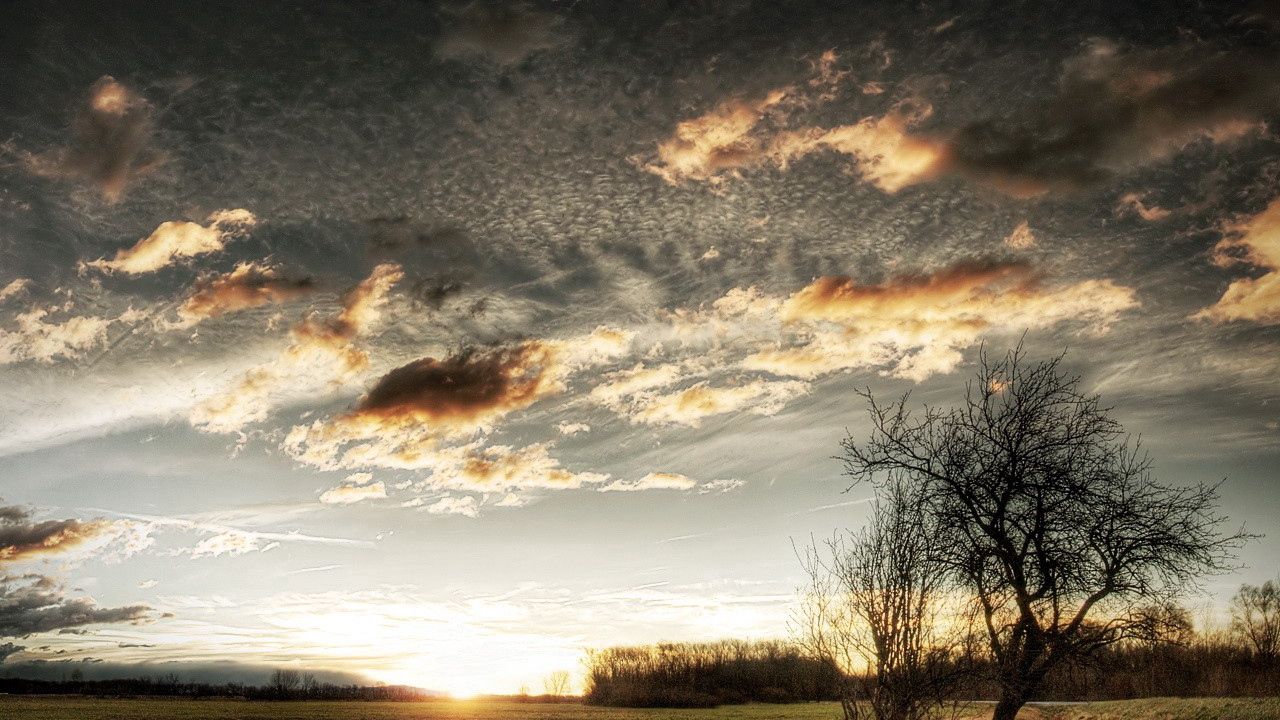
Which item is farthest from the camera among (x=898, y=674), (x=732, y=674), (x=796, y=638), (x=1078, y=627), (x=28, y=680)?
(x=28, y=680)

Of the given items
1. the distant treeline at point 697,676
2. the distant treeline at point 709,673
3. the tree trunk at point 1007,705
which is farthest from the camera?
the distant treeline at point 697,676

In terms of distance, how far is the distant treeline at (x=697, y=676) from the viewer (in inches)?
4087

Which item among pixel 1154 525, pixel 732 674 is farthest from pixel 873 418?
pixel 732 674

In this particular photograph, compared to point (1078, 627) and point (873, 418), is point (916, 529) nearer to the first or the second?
point (873, 418)

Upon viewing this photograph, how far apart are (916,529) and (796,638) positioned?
2.59 metres

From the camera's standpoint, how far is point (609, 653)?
121625 mm

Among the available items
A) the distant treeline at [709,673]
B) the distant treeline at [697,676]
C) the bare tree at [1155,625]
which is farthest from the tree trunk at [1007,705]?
the distant treeline at [697,676]

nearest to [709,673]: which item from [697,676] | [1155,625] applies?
[697,676]

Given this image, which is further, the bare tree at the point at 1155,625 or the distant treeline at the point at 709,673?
the distant treeline at the point at 709,673

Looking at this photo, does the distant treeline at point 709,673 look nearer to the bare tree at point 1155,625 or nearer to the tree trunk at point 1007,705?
the bare tree at point 1155,625

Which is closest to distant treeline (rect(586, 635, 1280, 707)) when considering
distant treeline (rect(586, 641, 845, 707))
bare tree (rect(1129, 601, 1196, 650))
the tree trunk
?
distant treeline (rect(586, 641, 845, 707))

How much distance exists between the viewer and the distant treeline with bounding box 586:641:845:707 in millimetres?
103812

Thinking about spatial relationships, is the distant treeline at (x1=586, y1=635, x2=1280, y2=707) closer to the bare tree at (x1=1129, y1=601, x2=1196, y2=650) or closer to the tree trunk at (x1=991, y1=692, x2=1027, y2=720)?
the bare tree at (x1=1129, y1=601, x2=1196, y2=650)

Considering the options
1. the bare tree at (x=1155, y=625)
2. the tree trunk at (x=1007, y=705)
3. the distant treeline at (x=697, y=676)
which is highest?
the bare tree at (x=1155, y=625)
